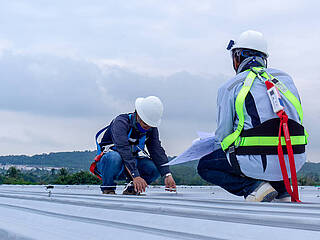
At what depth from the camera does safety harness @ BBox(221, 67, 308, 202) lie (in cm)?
313

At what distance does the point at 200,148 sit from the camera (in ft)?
12.6

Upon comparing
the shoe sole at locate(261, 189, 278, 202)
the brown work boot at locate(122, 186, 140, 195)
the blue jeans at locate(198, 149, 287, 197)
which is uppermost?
the blue jeans at locate(198, 149, 287, 197)

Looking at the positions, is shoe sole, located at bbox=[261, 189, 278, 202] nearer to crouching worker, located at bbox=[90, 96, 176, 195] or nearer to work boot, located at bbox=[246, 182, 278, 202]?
work boot, located at bbox=[246, 182, 278, 202]

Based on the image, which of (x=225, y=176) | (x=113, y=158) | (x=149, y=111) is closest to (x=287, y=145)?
(x=225, y=176)

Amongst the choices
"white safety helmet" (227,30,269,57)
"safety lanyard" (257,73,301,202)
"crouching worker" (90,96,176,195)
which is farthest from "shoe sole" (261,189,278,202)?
"crouching worker" (90,96,176,195)

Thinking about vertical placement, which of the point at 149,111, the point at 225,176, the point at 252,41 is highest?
the point at 252,41

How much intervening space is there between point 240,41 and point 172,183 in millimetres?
2291

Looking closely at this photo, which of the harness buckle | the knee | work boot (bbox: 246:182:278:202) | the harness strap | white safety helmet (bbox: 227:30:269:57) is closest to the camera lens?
the harness strap

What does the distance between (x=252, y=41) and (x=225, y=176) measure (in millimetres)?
1068

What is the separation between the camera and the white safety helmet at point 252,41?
367 centimetres

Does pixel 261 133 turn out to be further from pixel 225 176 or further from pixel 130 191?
pixel 130 191

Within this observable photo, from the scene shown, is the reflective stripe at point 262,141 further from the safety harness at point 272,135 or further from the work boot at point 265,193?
the work boot at point 265,193

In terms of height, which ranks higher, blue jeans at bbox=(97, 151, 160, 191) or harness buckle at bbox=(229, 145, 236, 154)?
harness buckle at bbox=(229, 145, 236, 154)

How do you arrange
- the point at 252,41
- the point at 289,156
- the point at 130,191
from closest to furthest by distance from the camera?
1. the point at 289,156
2. the point at 252,41
3. the point at 130,191
